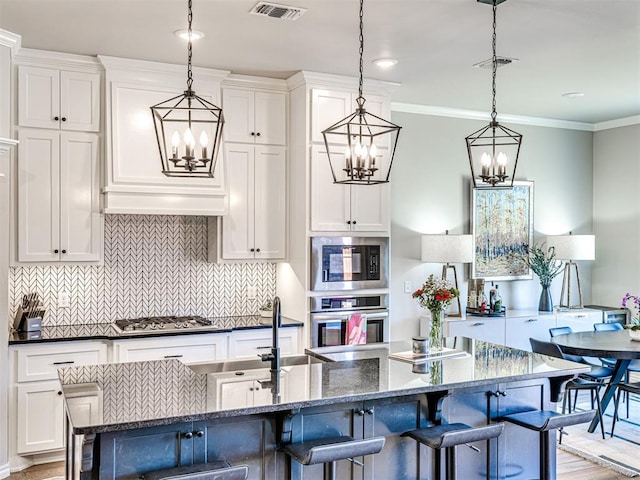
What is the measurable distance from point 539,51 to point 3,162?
139 inches

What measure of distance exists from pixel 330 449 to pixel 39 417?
2.51 meters

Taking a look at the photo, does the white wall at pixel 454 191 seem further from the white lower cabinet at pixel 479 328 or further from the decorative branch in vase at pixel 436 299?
the decorative branch in vase at pixel 436 299

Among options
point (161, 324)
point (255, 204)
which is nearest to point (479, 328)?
point (255, 204)

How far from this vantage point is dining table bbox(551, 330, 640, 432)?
4508mm

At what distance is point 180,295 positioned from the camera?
516cm

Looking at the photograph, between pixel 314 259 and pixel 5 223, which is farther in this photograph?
pixel 314 259

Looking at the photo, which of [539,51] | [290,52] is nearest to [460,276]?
[539,51]

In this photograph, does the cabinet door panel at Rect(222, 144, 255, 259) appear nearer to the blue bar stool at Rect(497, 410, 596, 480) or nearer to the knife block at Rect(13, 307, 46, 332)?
the knife block at Rect(13, 307, 46, 332)

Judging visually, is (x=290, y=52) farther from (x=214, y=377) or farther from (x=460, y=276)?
(x=460, y=276)

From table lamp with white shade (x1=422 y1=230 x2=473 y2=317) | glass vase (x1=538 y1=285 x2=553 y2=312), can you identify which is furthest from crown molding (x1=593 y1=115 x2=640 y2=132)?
table lamp with white shade (x1=422 y1=230 x2=473 y2=317)

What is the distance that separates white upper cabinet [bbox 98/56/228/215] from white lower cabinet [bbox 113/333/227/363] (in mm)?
916

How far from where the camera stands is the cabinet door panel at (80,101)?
14.5 feet

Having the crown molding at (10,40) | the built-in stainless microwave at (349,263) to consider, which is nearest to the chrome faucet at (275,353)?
the built-in stainless microwave at (349,263)

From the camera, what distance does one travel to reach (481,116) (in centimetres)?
639
